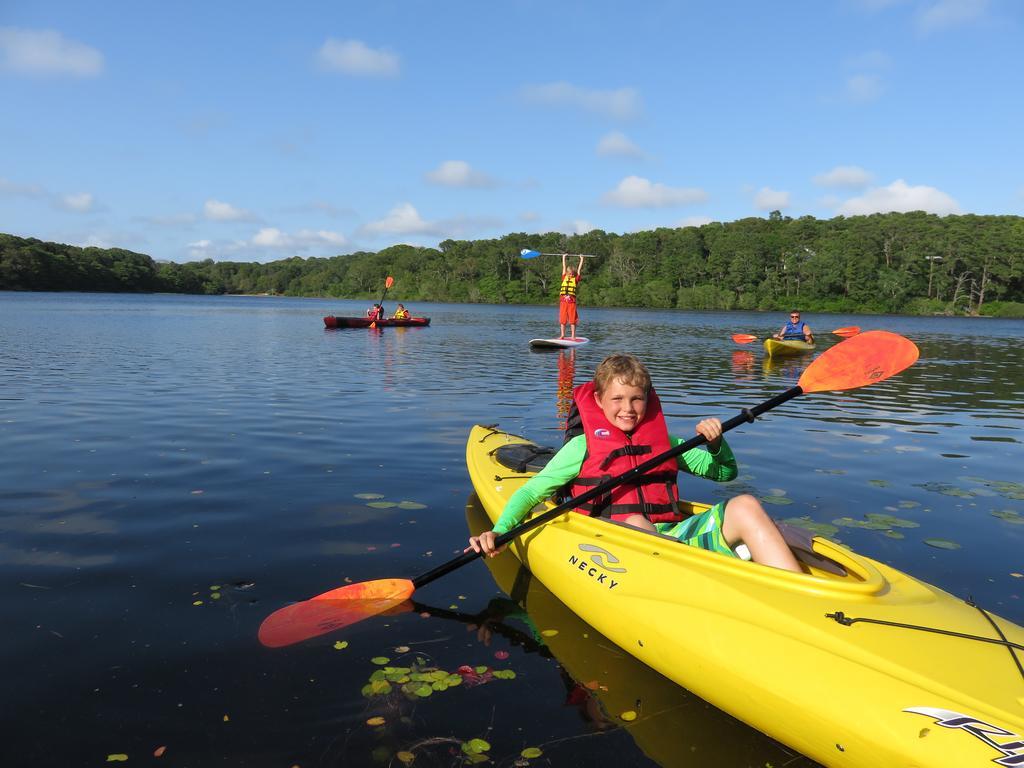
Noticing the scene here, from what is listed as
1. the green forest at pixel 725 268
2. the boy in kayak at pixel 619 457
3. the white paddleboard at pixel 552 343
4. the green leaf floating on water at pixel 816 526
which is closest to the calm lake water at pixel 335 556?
the green leaf floating on water at pixel 816 526

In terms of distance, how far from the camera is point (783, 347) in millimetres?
22891

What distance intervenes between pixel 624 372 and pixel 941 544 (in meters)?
3.60

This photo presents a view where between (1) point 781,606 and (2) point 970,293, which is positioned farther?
(2) point 970,293

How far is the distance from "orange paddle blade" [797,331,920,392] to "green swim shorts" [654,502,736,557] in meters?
1.68

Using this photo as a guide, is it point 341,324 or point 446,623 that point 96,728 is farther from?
point 341,324

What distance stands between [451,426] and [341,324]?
23.9 meters

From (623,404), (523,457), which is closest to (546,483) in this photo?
(623,404)

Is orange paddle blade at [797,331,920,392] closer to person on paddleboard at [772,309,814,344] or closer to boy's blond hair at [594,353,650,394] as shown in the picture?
boy's blond hair at [594,353,650,394]

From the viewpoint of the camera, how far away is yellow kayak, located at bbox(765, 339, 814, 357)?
22500 millimetres

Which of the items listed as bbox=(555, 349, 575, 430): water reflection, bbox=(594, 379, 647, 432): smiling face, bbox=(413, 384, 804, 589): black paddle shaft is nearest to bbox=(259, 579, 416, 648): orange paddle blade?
bbox=(413, 384, 804, 589): black paddle shaft

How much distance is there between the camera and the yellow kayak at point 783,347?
22.5 m

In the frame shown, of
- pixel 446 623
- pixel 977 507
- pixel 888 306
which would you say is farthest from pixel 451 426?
pixel 888 306

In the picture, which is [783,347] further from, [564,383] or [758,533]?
[758,533]

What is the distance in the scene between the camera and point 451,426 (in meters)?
10.2
